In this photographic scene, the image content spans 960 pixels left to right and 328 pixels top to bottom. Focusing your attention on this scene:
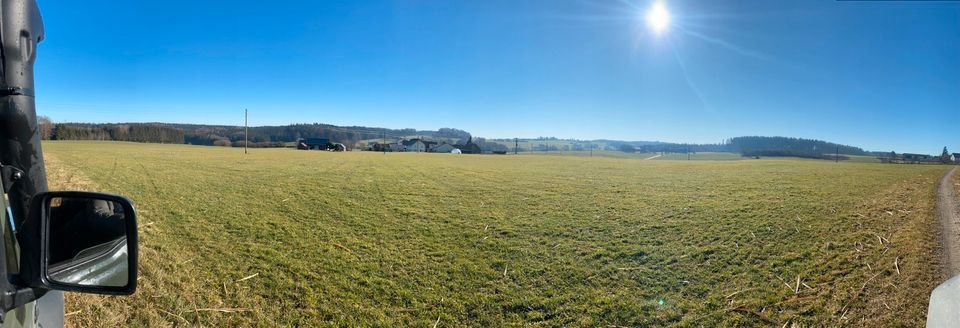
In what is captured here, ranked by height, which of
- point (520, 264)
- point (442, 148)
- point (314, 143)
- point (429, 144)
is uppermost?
point (429, 144)

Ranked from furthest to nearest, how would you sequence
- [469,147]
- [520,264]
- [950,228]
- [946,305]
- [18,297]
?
[469,147]
[950,228]
[520,264]
[946,305]
[18,297]

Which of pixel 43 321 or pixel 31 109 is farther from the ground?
pixel 31 109

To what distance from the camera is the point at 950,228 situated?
19.0 ft

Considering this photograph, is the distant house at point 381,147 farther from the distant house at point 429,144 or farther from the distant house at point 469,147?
the distant house at point 469,147

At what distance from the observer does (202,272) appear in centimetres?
408

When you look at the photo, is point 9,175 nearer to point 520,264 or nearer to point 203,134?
point 520,264

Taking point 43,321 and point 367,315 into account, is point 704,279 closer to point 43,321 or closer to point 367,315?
point 367,315

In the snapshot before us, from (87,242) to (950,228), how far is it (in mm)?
9509

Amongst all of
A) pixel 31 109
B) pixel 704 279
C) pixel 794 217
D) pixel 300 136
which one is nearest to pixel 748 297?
pixel 704 279

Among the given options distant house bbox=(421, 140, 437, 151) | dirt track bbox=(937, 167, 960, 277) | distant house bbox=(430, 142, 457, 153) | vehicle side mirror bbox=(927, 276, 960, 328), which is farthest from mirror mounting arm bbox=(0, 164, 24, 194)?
distant house bbox=(421, 140, 437, 151)

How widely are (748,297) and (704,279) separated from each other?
558 millimetres

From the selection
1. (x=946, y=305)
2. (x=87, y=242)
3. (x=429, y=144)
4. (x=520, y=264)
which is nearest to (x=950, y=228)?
(x=946, y=305)

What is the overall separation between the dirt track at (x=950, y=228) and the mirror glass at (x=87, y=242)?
6706mm

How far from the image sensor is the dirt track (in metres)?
4.32
